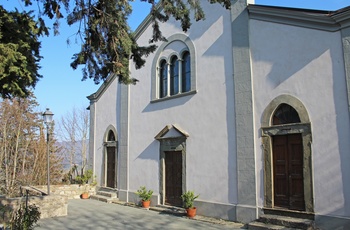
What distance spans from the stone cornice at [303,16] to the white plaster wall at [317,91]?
15 cm

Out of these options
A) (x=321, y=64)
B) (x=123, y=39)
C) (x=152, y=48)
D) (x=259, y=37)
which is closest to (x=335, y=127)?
(x=321, y=64)

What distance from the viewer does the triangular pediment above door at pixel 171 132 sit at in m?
A: 11.8

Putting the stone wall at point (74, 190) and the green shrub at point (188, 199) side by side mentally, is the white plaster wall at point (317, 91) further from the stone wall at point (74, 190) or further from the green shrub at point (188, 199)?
the stone wall at point (74, 190)

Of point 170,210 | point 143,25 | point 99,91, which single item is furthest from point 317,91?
point 99,91

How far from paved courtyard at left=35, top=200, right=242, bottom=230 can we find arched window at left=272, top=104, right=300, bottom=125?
3.19 m

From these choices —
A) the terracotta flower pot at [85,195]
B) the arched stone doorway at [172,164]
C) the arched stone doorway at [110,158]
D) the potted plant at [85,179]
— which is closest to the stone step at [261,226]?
the arched stone doorway at [172,164]

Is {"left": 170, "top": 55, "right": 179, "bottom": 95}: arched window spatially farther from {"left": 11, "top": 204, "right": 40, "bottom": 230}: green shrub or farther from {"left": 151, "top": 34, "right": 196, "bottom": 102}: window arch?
{"left": 11, "top": 204, "right": 40, "bottom": 230}: green shrub

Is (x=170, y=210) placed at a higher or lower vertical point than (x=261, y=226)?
lower

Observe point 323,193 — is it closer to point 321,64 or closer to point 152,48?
point 321,64

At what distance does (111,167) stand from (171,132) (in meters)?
5.00

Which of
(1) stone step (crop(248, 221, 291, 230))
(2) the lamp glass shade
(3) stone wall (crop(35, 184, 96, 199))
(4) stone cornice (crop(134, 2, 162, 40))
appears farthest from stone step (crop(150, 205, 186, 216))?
(4) stone cornice (crop(134, 2, 162, 40))

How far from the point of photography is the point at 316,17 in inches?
321

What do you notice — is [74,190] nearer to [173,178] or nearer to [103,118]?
[103,118]

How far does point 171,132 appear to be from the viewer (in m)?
12.4
